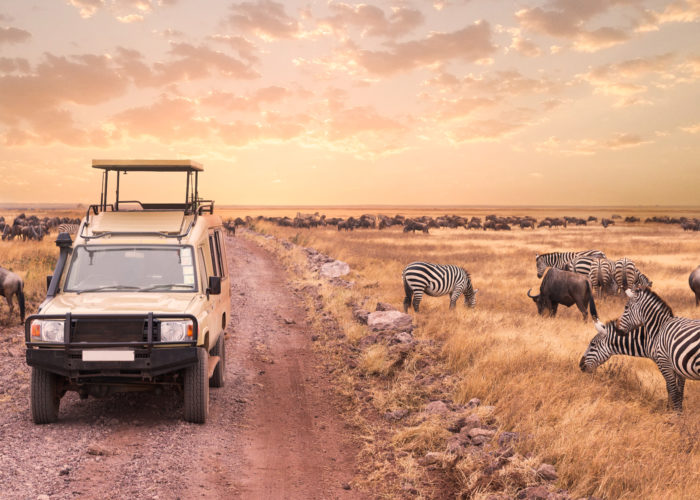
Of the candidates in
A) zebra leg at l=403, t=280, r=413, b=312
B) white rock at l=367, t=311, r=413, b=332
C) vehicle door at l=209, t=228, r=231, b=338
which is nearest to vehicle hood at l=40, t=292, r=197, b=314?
vehicle door at l=209, t=228, r=231, b=338

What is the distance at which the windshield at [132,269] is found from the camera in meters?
7.80

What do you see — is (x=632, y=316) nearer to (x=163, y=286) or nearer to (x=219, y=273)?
(x=219, y=273)

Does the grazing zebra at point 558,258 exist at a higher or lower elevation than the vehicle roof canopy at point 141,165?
lower

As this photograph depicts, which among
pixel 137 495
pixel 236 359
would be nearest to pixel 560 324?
pixel 236 359

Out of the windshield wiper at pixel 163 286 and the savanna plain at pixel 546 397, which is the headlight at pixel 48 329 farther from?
the savanna plain at pixel 546 397

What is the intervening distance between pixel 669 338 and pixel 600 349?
125cm

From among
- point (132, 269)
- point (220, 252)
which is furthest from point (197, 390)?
point (220, 252)

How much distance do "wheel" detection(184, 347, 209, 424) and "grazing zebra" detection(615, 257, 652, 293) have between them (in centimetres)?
1700

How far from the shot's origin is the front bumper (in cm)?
669

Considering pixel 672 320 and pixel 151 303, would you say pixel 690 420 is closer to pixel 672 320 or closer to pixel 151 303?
pixel 672 320

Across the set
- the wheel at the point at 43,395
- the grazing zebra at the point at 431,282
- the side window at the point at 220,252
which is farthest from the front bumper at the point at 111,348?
the grazing zebra at the point at 431,282

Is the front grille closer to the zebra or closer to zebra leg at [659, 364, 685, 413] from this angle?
zebra leg at [659, 364, 685, 413]

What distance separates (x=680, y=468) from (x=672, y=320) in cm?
385

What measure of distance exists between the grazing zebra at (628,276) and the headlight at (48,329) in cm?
1842
